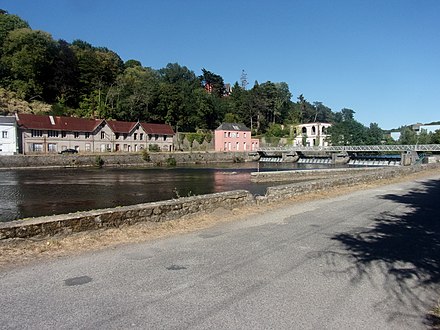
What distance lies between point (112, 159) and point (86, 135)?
992 centimetres

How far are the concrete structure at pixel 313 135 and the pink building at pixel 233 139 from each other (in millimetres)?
18292

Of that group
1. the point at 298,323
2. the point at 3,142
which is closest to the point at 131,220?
the point at 298,323

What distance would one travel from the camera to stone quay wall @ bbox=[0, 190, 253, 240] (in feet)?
22.3

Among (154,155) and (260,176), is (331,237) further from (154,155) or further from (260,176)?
(154,155)

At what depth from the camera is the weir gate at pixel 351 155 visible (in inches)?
2387

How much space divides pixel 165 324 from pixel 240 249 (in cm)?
317

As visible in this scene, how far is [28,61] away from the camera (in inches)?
2847

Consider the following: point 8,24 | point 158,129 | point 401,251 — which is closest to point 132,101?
point 158,129

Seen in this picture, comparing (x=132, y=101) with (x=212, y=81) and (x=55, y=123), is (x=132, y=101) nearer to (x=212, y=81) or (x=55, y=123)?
(x=55, y=123)

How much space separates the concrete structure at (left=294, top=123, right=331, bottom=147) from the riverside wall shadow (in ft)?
291

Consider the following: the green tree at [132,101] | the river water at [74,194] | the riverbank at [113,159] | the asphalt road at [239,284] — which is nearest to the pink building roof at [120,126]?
the green tree at [132,101]

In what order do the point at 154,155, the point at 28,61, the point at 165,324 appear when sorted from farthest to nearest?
the point at 28,61 < the point at 154,155 < the point at 165,324

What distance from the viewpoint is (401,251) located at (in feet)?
22.5

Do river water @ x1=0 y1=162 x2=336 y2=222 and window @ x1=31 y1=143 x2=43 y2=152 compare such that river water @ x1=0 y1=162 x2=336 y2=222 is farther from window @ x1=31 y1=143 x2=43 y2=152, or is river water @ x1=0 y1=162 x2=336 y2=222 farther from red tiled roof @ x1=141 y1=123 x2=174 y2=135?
red tiled roof @ x1=141 y1=123 x2=174 y2=135
